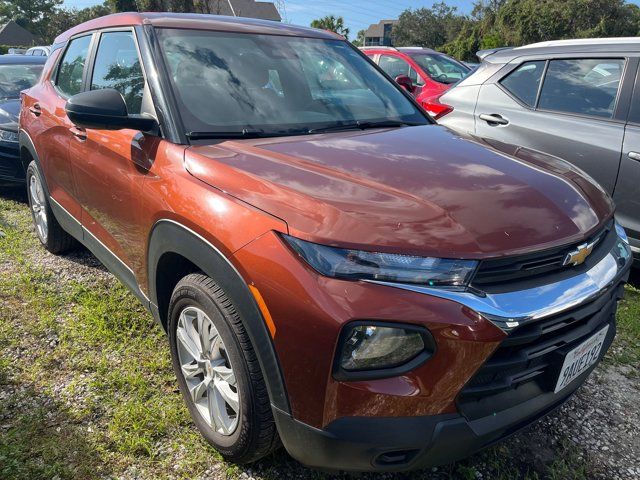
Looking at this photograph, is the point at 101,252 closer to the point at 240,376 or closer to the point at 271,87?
the point at 271,87

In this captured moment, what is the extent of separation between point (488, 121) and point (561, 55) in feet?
2.38

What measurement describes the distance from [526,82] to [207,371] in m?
3.58

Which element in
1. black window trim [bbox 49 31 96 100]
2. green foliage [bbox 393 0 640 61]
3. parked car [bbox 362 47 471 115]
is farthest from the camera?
green foliage [bbox 393 0 640 61]

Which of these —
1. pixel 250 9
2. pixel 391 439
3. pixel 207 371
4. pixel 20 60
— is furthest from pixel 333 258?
pixel 250 9

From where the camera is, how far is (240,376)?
1797mm

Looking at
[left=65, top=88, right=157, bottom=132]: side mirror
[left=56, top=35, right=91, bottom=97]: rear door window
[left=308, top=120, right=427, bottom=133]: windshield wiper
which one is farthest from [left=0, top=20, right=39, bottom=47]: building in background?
[left=308, top=120, right=427, bottom=133]: windshield wiper

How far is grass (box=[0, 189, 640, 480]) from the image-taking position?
6.94 feet

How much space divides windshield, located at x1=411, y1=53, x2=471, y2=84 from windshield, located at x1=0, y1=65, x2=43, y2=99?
604 centimetres

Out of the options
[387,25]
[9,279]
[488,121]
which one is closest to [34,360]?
[9,279]

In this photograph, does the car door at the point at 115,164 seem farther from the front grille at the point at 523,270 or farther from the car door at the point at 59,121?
the front grille at the point at 523,270

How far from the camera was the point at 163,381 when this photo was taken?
265 cm

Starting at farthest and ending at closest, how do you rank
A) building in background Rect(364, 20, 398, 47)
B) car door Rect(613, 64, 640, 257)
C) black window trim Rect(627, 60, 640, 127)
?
building in background Rect(364, 20, 398, 47)
black window trim Rect(627, 60, 640, 127)
car door Rect(613, 64, 640, 257)

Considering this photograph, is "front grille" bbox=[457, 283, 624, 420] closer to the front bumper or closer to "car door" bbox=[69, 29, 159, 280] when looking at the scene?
the front bumper

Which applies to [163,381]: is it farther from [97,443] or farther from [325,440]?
[325,440]
